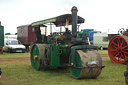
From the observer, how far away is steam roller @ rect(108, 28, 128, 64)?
10.4 metres

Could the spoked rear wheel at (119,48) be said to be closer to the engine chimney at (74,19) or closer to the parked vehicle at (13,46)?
the engine chimney at (74,19)

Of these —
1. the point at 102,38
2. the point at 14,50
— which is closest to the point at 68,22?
the point at 14,50

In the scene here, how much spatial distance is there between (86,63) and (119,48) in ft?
15.8

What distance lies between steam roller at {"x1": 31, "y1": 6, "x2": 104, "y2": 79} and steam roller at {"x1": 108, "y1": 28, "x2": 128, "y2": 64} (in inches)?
119

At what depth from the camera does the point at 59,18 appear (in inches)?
307

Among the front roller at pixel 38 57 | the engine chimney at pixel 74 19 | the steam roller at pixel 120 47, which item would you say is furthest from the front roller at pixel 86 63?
the steam roller at pixel 120 47

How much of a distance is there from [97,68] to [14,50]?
12869 mm

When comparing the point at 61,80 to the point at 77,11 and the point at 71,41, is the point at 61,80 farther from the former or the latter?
the point at 77,11

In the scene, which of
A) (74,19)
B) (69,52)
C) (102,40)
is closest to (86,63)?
(69,52)

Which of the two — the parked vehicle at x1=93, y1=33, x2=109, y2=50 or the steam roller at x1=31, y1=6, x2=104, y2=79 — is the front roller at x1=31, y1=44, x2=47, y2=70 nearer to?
the steam roller at x1=31, y1=6, x2=104, y2=79

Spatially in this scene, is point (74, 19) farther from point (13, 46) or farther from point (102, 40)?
point (102, 40)

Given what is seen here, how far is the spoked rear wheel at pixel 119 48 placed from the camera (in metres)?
10.4

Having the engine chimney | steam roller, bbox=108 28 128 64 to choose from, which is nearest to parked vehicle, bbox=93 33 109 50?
steam roller, bbox=108 28 128 64

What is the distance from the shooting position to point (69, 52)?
7449 millimetres
